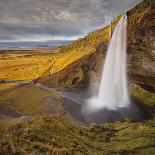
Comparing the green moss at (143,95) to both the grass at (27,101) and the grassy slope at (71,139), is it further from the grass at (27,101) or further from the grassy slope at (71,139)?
the grassy slope at (71,139)

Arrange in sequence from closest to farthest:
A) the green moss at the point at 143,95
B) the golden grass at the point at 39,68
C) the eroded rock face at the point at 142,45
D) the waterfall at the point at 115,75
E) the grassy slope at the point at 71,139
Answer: the grassy slope at the point at 71,139 → the green moss at the point at 143,95 → the waterfall at the point at 115,75 → the eroded rock face at the point at 142,45 → the golden grass at the point at 39,68

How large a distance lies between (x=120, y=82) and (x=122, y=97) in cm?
259

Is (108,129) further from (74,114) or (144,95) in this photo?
(144,95)

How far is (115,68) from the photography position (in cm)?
4994

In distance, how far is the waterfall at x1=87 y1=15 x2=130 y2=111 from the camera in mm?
46531

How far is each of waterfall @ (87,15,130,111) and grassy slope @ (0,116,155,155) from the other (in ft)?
45.9

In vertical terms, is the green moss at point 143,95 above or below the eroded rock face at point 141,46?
below

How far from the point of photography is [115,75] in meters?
49.6

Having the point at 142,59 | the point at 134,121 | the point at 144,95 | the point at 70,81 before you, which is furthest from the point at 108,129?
the point at 70,81

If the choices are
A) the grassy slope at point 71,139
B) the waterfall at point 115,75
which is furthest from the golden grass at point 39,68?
the grassy slope at point 71,139

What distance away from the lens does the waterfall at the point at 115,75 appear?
46531 mm

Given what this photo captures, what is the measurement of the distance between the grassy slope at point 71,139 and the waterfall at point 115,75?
1398cm

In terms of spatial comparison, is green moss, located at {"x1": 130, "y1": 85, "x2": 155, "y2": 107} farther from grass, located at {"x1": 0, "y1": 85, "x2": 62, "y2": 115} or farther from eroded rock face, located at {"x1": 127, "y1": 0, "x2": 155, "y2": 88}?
grass, located at {"x1": 0, "y1": 85, "x2": 62, "y2": 115}

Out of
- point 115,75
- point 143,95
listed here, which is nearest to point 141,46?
point 115,75
